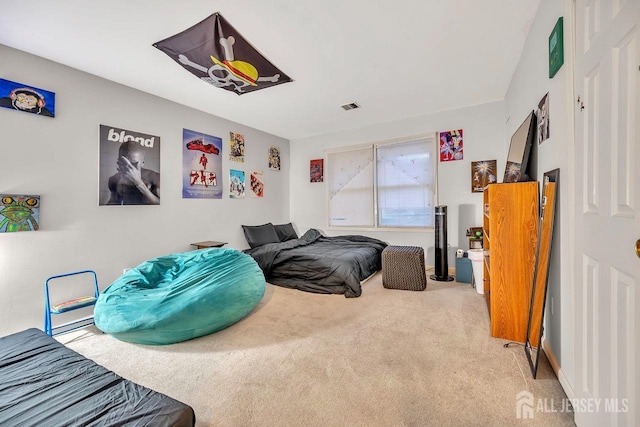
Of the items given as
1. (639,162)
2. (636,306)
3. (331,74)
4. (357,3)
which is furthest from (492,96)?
(636,306)

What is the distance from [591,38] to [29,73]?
13.3ft

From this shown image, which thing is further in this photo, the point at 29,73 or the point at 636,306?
the point at 29,73

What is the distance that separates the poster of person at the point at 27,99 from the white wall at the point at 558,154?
4005mm

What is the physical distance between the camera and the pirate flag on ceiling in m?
2.13

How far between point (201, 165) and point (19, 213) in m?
1.97

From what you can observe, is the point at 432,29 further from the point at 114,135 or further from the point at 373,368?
the point at 114,135

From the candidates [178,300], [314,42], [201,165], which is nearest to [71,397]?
[178,300]

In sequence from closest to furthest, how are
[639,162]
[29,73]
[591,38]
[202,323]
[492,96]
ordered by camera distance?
[639,162], [591,38], [202,323], [29,73], [492,96]

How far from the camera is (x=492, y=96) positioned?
11.9 feet

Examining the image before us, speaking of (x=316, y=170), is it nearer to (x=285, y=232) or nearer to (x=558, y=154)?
(x=285, y=232)

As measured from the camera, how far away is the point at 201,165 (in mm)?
3904

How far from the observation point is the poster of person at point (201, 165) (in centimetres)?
370

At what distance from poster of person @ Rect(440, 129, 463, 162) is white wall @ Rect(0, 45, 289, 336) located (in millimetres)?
3430

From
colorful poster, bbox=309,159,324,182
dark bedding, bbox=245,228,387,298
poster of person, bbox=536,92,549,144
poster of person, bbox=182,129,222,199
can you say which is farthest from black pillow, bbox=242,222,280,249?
poster of person, bbox=536,92,549,144
